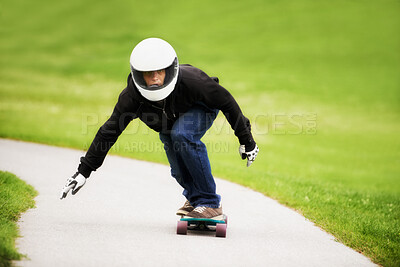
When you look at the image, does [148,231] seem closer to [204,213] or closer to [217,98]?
[204,213]

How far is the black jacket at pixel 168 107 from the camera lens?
202 inches

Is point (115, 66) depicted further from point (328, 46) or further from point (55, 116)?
point (328, 46)

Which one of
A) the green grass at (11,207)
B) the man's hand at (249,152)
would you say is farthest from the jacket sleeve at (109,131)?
the man's hand at (249,152)

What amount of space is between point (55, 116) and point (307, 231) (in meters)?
14.4

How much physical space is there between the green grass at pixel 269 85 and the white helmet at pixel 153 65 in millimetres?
2436

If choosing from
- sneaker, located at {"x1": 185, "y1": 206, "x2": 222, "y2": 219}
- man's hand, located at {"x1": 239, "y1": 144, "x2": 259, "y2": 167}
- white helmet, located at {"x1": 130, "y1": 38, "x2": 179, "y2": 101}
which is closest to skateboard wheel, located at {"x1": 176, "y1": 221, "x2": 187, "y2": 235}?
sneaker, located at {"x1": 185, "y1": 206, "x2": 222, "y2": 219}

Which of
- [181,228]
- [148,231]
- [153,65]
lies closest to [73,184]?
[148,231]

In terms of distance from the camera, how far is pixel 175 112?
206 inches

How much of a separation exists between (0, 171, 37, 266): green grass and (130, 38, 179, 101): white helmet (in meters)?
1.69

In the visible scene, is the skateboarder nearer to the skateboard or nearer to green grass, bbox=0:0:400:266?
the skateboard

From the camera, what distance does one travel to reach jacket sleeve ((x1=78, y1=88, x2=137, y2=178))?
5.15m

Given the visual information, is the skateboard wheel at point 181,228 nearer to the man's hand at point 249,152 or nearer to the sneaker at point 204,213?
the sneaker at point 204,213

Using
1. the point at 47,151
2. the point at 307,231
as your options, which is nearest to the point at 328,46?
the point at 47,151

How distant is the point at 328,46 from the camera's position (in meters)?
34.0
